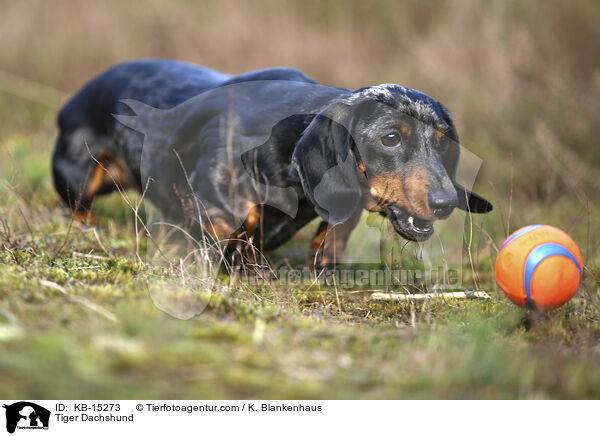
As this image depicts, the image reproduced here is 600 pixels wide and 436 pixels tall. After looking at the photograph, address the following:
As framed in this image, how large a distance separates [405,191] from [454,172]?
1.74ft

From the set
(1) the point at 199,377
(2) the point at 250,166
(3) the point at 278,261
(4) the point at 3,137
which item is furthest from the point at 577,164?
(4) the point at 3,137

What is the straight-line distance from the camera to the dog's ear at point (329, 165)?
2.75m

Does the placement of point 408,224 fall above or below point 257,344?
above

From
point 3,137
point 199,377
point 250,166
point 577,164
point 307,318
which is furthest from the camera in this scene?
point 3,137

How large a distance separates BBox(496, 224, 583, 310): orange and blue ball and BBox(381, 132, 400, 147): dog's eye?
753mm

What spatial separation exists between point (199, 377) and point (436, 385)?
2.44ft

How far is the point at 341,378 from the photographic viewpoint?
178 centimetres

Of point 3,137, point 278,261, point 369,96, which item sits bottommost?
point 278,261

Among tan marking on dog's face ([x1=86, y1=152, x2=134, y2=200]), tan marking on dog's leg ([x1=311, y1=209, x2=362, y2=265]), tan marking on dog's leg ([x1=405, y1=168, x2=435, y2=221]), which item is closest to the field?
tan marking on dog's face ([x1=86, y1=152, x2=134, y2=200])

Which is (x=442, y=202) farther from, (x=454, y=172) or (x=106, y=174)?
(x=106, y=174)

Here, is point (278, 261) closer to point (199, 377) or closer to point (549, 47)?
point (199, 377)

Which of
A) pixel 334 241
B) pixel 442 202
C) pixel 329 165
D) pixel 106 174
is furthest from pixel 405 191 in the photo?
pixel 106 174
